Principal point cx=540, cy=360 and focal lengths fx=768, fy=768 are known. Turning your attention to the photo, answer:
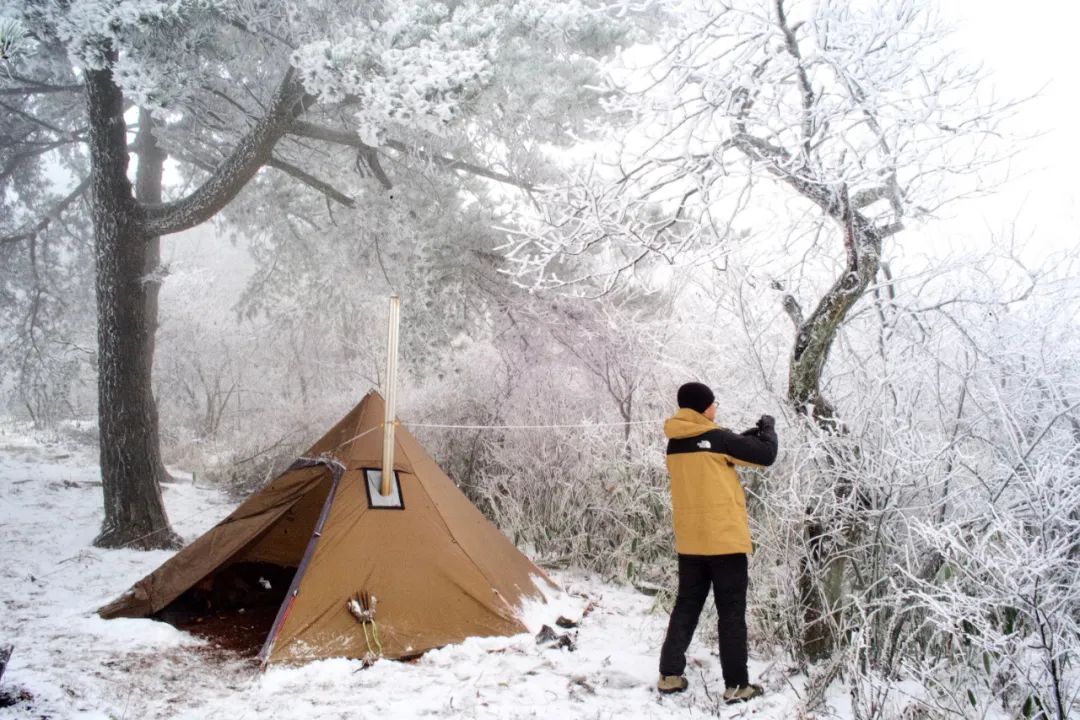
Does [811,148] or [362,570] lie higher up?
[811,148]

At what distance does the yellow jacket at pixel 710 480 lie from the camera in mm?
3660

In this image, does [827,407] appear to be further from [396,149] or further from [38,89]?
[38,89]

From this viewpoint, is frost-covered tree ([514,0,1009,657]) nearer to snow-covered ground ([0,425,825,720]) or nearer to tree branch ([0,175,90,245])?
snow-covered ground ([0,425,825,720])

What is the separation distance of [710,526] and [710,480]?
0.72 feet

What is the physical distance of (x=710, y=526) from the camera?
368 cm

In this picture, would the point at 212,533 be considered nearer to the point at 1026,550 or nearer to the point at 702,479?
the point at 702,479

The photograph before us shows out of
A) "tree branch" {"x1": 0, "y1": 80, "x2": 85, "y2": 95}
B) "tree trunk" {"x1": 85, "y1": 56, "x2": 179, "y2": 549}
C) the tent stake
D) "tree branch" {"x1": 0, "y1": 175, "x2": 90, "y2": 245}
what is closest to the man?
the tent stake

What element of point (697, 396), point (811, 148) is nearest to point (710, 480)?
point (697, 396)

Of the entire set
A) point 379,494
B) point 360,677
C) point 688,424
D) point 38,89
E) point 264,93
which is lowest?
point 360,677

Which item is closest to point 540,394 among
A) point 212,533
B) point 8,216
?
point 212,533

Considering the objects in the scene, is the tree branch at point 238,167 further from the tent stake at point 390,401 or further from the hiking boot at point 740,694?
the hiking boot at point 740,694

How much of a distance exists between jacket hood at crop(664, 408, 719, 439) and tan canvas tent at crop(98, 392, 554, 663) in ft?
5.94

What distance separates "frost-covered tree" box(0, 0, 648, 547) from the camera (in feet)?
18.7

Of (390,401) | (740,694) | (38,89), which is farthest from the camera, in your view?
(38,89)
